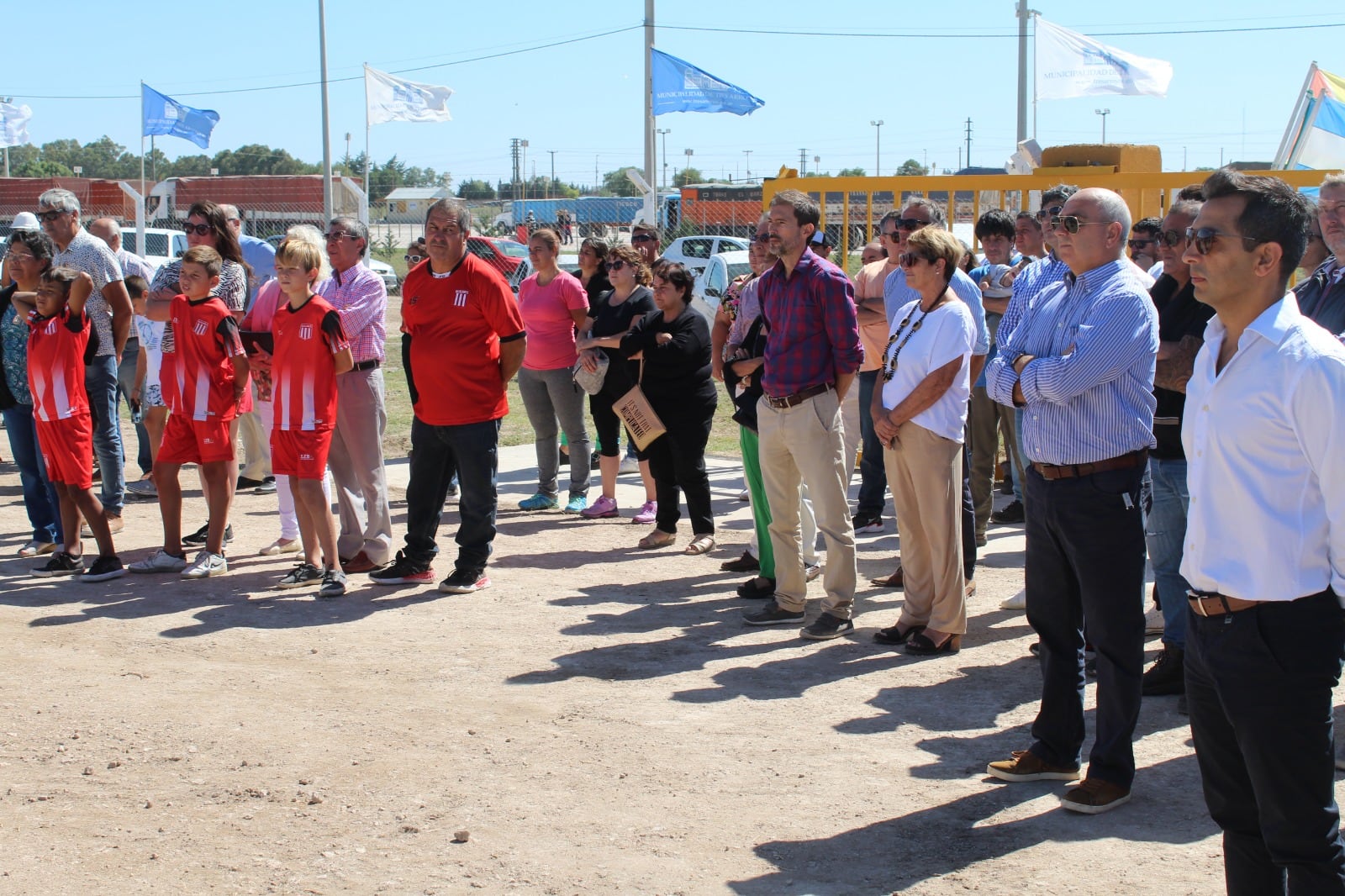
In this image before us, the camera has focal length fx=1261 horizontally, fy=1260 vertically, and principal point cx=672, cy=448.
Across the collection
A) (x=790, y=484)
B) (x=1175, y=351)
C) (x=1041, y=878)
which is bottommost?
(x=1041, y=878)

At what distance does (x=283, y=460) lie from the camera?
23.1 feet

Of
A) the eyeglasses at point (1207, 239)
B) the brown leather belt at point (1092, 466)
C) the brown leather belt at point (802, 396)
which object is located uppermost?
the eyeglasses at point (1207, 239)

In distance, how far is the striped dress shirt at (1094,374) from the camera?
4.28 metres

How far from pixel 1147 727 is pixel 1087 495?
4.28ft

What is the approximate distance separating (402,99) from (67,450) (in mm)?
12916

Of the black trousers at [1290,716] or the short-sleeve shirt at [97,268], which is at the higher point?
the short-sleeve shirt at [97,268]

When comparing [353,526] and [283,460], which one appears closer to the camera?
[283,460]

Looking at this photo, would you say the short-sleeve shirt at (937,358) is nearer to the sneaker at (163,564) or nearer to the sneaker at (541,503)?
the sneaker at (541,503)

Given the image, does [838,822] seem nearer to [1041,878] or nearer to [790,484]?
[1041,878]

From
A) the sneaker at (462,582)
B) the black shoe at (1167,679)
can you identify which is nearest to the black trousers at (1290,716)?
the black shoe at (1167,679)

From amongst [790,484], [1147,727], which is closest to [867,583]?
[790,484]

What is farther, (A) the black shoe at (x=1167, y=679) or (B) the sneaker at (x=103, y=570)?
(B) the sneaker at (x=103, y=570)

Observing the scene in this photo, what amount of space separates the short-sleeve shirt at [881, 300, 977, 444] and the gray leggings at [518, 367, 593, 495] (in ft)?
11.9

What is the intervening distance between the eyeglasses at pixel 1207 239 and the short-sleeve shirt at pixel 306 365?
201 inches
